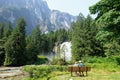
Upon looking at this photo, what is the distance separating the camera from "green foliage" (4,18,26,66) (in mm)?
89125

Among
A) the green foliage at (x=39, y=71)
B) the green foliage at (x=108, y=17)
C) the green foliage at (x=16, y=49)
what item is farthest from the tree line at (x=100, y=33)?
the green foliage at (x=16, y=49)

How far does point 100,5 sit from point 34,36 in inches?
4229

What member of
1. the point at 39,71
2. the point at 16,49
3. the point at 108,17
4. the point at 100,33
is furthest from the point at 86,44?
the point at 108,17

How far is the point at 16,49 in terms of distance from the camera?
91812 mm

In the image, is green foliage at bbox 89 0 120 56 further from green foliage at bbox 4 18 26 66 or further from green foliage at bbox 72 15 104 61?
green foliage at bbox 4 18 26 66

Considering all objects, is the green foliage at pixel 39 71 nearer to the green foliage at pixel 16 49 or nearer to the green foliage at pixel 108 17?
the green foliage at pixel 108 17

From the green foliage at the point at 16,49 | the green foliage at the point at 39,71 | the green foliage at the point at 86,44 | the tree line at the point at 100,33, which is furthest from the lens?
the green foliage at the point at 16,49

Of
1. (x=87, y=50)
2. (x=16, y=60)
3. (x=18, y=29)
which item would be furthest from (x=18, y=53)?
(x=87, y=50)

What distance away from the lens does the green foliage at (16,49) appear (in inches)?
3509

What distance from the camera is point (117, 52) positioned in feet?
185

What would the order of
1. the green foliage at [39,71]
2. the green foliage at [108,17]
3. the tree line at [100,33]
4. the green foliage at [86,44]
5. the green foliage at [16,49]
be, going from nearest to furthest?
the green foliage at [108,17], the tree line at [100,33], the green foliage at [39,71], the green foliage at [86,44], the green foliage at [16,49]

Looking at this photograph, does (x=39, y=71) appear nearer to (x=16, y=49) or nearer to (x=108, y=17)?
(x=108, y=17)

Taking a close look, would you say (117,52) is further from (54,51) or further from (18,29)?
(54,51)

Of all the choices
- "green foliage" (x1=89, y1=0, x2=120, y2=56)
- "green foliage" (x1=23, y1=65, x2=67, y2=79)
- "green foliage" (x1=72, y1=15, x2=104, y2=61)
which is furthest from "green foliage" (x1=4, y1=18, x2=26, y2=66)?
"green foliage" (x1=89, y1=0, x2=120, y2=56)
